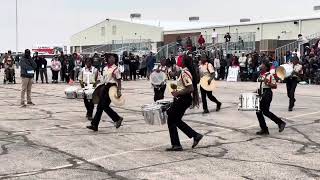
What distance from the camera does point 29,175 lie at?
25.0 feet

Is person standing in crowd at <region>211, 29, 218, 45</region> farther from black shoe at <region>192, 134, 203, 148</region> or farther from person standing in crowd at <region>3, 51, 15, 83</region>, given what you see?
black shoe at <region>192, 134, 203, 148</region>

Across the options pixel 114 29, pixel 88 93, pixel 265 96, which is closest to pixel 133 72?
pixel 88 93

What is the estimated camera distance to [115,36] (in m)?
61.5

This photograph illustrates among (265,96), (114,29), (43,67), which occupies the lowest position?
(265,96)

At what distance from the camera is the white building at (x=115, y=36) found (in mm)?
54237

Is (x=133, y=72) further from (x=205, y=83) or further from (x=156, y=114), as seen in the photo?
(x=156, y=114)

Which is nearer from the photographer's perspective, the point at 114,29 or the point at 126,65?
the point at 126,65

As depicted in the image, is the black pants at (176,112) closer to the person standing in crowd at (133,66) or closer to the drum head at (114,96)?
A: the drum head at (114,96)

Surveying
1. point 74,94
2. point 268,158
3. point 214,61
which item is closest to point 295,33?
point 214,61

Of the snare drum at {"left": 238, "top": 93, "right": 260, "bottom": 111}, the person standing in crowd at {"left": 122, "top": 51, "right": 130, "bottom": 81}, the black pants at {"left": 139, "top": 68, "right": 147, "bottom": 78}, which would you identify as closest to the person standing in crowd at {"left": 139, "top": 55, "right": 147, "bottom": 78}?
the black pants at {"left": 139, "top": 68, "right": 147, "bottom": 78}

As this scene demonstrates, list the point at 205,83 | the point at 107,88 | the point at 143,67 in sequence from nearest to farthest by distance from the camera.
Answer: the point at 107,88 → the point at 205,83 → the point at 143,67

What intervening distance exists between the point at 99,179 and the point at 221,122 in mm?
6121

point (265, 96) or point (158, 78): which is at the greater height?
point (158, 78)

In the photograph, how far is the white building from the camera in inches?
2135
